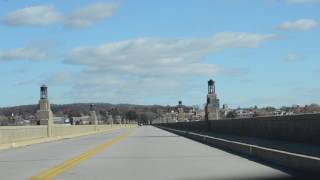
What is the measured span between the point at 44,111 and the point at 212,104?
16187 mm

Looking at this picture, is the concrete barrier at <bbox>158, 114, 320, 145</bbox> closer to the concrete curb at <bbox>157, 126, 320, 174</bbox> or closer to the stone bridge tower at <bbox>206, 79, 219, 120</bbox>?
the concrete curb at <bbox>157, 126, 320, 174</bbox>

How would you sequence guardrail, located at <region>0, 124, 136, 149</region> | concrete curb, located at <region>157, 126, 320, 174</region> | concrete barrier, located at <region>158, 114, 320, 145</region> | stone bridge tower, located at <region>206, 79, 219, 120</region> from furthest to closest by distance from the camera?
stone bridge tower, located at <region>206, 79, 219, 120</region>
guardrail, located at <region>0, 124, 136, 149</region>
concrete barrier, located at <region>158, 114, 320, 145</region>
concrete curb, located at <region>157, 126, 320, 174</region>

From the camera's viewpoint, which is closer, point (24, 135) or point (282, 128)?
point (282, 128)

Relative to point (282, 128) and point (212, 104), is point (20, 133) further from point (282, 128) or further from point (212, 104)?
point (212, 104)

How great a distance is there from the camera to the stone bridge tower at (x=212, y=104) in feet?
209

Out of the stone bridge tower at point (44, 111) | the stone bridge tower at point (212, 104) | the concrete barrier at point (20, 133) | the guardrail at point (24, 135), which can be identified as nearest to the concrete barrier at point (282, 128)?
the stone bridge tower at point (212, 104)

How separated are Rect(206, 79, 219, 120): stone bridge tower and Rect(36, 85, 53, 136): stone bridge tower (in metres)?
15.3

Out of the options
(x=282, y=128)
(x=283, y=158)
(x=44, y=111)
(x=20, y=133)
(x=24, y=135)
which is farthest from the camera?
(x=44, y=111)

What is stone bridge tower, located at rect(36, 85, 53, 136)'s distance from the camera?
201ft

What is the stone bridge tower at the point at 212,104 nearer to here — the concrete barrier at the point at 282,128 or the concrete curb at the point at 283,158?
the concrete barrier at the point at 282,128

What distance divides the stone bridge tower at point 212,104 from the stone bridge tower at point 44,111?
50.1 ft

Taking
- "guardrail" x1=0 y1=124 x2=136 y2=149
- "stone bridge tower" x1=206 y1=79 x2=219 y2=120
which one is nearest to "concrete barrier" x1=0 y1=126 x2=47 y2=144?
"guardrail" x1=0 y1=124 x2=136 y2=149

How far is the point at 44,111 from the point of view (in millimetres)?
62125

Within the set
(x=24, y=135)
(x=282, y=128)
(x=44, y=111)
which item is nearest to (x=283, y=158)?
(x=282, y=128)
